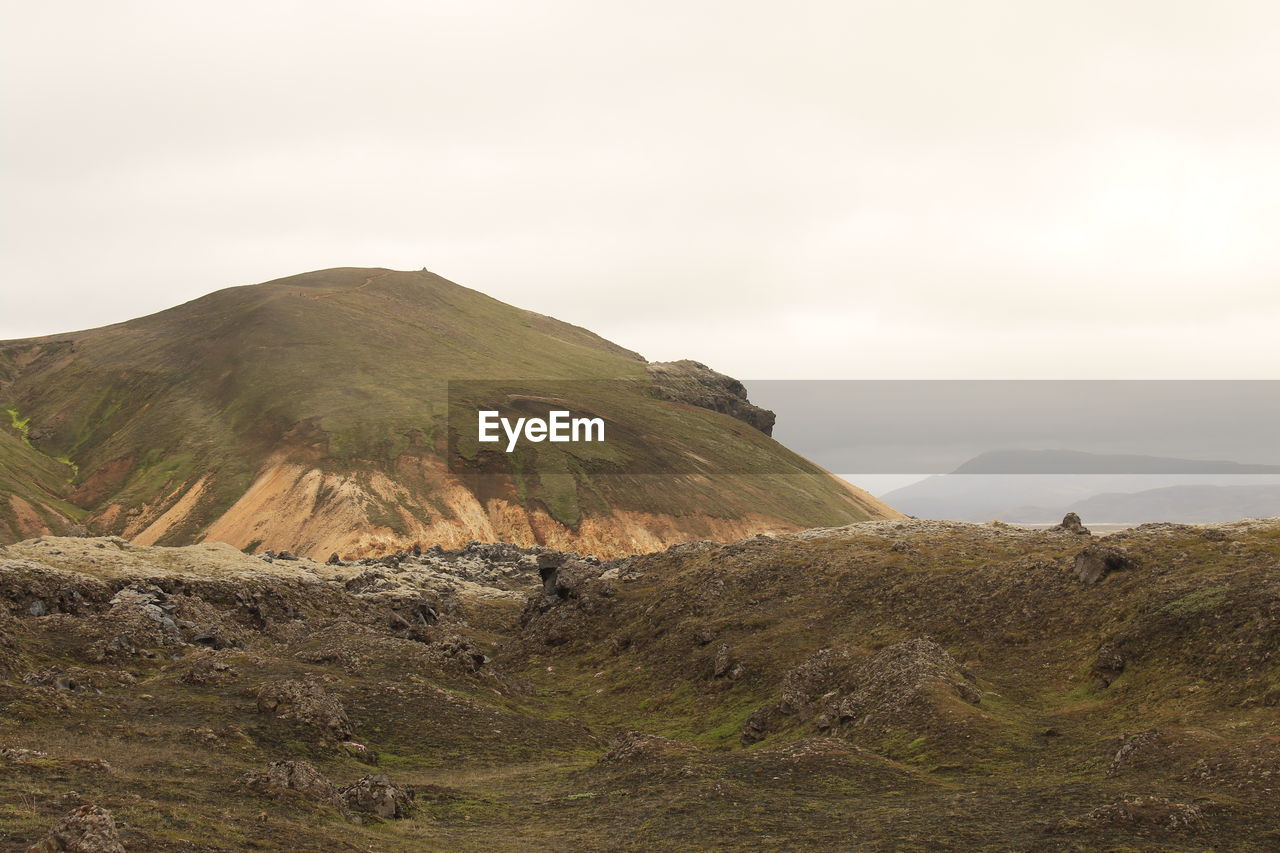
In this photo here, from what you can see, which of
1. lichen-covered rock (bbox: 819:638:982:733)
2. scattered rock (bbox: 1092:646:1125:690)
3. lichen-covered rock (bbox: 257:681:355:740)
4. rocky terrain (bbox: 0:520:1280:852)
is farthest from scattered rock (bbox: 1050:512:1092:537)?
lichen-covered rock (bbox: 257:681:355:740)

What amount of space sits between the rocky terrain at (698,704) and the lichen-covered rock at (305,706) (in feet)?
0.43

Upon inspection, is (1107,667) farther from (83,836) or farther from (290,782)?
(83,836)

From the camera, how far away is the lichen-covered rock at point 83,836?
17.8m

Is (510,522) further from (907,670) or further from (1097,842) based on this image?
(1097,842)

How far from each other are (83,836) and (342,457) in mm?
118313

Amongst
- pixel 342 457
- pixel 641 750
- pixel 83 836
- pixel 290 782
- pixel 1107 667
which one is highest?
pixel 342 457

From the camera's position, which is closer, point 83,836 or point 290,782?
point 83,836

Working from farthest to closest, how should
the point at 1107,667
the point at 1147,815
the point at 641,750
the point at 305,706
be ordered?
1. the point at 1107,667
2. the point at 305,706
3. the point at 641,750
4. the point at 1147,815

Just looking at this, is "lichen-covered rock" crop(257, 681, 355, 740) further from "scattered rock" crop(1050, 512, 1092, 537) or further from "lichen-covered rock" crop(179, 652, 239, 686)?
"scattered rock" crop(1050, 512, 1092, 537)

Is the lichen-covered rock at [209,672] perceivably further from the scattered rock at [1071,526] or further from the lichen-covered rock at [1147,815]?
the scattered rock at [1071,526]

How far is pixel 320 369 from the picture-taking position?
16600cm

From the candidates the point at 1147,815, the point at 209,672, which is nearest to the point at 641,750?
the point at 1147,815

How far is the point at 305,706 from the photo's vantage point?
36750mm

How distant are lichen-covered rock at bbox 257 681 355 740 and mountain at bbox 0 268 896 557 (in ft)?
243
